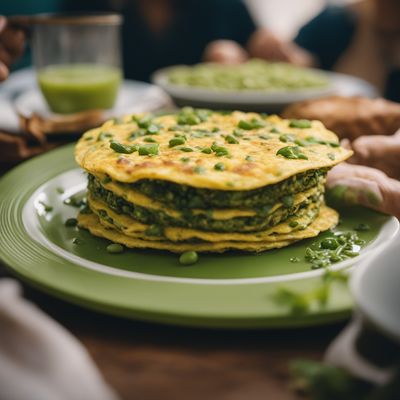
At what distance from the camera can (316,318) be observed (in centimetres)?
143

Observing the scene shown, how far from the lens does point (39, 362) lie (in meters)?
1.18

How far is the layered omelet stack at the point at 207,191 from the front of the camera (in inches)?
69.6

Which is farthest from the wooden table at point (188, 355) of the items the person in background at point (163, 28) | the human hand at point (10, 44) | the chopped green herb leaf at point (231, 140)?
the person in background at point (163, 28)

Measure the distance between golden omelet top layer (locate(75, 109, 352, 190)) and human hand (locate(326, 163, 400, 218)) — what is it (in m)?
0.13

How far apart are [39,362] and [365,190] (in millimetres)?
1331

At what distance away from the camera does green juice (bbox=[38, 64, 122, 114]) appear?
146 inches

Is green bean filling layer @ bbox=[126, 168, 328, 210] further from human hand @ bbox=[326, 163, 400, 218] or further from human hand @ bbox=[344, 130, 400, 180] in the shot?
human hand @ bbox=[344, 130, 400, 180]

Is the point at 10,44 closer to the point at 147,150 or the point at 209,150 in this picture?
the point at 147,150

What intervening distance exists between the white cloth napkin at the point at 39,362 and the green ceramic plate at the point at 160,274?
9.5 inches

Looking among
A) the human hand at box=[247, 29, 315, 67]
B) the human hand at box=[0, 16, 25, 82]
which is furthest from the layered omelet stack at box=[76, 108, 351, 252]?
the human hand at box=[247, 29, 315, 67]

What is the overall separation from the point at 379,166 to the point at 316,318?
117 cm

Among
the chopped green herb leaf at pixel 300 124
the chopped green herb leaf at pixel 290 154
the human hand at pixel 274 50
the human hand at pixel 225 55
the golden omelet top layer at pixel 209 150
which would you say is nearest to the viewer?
the golden omelet top layer at pixel 209 150

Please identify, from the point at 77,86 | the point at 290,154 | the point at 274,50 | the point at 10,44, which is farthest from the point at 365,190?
the point at 274,50

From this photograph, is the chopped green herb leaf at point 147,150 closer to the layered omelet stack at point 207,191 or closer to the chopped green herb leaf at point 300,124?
the layered omelet stack at point 207,191
